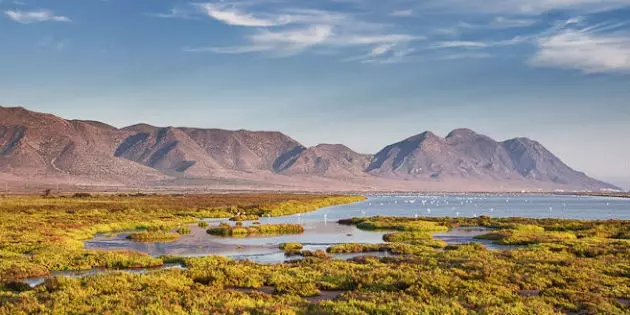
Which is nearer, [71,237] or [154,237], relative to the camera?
[71,237]

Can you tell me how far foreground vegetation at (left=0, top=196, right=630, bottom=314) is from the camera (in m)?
22.3

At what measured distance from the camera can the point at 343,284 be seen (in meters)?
28.5

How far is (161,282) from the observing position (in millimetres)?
27375

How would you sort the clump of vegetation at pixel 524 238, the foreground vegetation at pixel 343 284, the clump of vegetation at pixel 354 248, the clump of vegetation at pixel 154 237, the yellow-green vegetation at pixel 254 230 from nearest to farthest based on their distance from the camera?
1. the foreground vegetation at pixel 343 284
2. the clump of vegetation at pixel 354 248
3. the clump of vegetation at pixel 524 238
4. the clump of vegetation at pixel 154 237
5. the yellow-green vegetation at pixel 254 230

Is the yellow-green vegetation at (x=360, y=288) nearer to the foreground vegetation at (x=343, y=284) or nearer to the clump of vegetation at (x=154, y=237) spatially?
the foreground vegetation at (x=343, y=284)

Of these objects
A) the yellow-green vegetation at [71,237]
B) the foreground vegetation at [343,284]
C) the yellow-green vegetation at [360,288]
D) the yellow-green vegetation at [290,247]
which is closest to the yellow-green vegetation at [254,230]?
the yellow-green vegetation at [71,237]

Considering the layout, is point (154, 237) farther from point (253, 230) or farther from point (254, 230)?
point (254, 230)

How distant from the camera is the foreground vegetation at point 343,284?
879 inches

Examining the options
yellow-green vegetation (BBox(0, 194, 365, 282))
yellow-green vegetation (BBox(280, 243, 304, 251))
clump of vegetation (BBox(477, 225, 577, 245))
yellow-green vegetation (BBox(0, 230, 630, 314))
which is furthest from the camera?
clump of vegetation (BBox(477, 225, 577, 245))

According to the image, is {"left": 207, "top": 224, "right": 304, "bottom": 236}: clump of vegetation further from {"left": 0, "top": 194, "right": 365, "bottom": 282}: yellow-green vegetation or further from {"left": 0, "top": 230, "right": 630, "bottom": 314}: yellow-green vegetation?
{"left": 0, "top": 230, "right": 630, "bottom": 314}: yellow-green vegetation

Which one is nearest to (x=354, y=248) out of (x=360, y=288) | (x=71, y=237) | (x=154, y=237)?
(x=360, y=288)

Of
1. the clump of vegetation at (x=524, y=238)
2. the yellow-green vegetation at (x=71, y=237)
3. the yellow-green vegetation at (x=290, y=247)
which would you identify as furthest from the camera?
the clump of vegetation at (x=524, y=238)

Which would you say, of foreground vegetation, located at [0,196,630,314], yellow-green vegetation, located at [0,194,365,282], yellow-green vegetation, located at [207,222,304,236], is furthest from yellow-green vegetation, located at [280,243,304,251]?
yellow-green vegetation, located at [207,222,304,236]

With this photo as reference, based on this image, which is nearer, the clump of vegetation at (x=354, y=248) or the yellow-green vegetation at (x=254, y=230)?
the clump of vegetation at (x=354, y=248)
